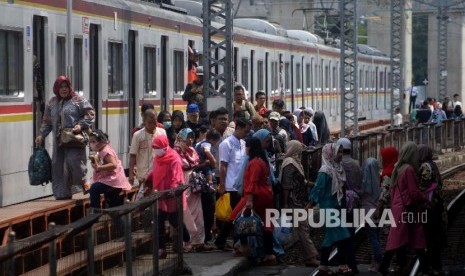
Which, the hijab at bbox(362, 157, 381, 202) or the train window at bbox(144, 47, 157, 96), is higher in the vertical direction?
Answer: the train window at bbox(144, 47, 157, 96)

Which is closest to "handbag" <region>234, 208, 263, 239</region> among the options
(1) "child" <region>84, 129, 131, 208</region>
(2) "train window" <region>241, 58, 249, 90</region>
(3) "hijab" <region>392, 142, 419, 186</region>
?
(1) "child" <region>84, 129, 131, 208</region>

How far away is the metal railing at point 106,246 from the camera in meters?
8.48

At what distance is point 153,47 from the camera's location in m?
22.5

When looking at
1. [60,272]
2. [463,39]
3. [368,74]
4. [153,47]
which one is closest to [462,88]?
[463,39]

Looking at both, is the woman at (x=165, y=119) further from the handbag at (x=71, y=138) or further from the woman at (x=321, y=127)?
the woman at (x=321, y=127)

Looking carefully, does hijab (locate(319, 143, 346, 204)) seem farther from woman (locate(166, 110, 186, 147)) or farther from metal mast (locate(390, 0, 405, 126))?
metal mast (locate(390, 0, 405, 126))

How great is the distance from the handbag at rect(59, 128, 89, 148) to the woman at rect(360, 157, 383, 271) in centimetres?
335

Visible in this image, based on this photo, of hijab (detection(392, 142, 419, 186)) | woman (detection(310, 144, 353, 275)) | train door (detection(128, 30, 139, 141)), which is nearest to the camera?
hijab (detection(392, 142, 419, 186))

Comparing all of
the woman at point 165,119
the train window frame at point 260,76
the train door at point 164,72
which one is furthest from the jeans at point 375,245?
the train window frame at point 260,76

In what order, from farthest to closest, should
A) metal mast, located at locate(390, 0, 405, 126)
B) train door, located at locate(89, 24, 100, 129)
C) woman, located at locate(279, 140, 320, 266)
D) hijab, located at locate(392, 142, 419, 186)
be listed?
metal mast, located at locate(390, 0, 405, 126) < train door, located at locate(89, 24, 100, 129) < woman, located at locate(279, 140, 320, 266) < hijab, located at locate(392, 142, 419, 186)

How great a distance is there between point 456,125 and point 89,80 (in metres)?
27.9

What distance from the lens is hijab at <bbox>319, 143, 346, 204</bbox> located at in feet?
49.3

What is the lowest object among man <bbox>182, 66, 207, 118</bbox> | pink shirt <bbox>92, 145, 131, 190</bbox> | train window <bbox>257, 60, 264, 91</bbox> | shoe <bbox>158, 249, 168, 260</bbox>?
shoe <bbox>158, 249, 168, 260</bbox>

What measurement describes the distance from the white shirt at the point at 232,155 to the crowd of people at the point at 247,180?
0.01 meters
